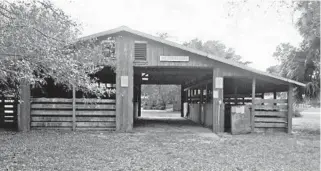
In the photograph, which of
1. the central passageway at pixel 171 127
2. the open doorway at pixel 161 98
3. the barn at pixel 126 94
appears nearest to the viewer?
the barn at pixel 126 94

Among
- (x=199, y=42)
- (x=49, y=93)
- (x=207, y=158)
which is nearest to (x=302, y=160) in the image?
(x=207, y=158)

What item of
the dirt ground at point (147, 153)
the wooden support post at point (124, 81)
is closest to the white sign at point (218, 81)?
the dirt ground at point (147, 153)

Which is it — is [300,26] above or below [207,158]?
above

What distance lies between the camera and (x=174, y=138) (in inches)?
423

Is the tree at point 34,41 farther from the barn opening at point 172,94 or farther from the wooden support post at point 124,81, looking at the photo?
the barn opening at point 172,94

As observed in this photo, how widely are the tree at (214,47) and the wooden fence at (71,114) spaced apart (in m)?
26.3

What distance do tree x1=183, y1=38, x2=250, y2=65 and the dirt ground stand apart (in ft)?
91.9

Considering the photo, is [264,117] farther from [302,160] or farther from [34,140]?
[34,140]

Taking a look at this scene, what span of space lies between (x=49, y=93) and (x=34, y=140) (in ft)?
19.9

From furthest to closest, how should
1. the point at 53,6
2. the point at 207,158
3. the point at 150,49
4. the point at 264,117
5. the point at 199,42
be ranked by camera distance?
the point at 199,42 → the point at 264,117 → the point at 150,49 → the point at 207,158 → the point at 53,6

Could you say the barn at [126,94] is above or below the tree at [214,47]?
below

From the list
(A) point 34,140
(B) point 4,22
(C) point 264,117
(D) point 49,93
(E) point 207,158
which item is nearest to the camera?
(B) point 4,22

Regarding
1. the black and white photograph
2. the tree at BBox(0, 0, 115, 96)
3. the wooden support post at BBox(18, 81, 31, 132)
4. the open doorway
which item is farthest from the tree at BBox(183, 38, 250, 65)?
Answer: the tree at BBox(0, 0, 115, 96)

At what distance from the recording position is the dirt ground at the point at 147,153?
21.1 feet
